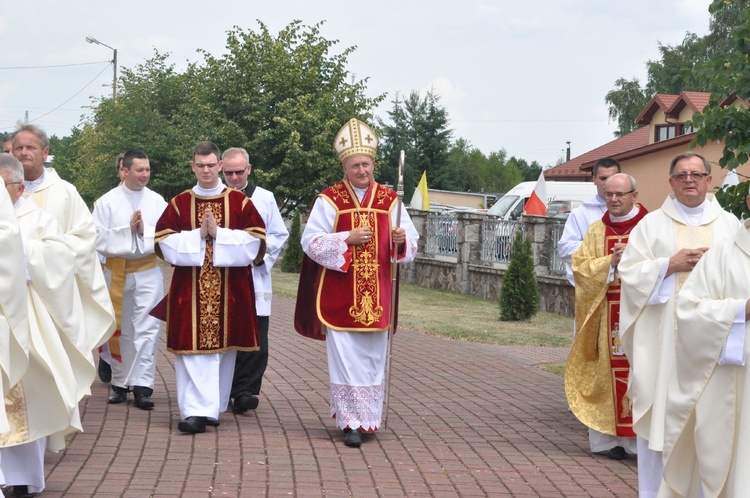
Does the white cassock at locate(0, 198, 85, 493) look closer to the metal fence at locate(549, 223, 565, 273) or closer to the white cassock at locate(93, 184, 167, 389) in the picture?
the white cassock at locate(93, 184, 167, 389)

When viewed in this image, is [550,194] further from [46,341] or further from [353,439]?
[46,341]

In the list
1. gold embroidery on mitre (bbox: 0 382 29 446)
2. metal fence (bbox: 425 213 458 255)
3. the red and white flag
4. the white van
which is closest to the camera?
gold embroidery on mitre (bbox: 0 382 29 446)

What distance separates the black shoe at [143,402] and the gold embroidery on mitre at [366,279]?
6.46 ft

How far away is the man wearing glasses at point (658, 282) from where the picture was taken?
21.4ft

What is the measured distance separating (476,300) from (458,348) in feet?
27.4

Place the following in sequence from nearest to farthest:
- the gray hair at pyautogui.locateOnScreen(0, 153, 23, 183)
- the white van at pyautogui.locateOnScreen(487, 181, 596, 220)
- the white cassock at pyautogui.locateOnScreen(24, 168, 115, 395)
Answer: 1. the gray hair at pyautogui.locateOnScreen(0, 153, 23, 183)
2. the white cassock at pyautogui.locateOnScreen(24, 168, 115, 395)
3. the white van at pyautogui.locateOnScreen(487, 181, 596, 220)

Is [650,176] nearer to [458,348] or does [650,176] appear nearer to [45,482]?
[458,348]

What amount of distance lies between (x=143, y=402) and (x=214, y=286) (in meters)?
1.24

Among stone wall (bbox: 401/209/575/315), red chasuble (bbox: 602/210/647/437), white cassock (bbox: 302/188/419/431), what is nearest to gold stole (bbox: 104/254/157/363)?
white cassock (bbox: 302/188/419/431)

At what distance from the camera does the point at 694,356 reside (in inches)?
219

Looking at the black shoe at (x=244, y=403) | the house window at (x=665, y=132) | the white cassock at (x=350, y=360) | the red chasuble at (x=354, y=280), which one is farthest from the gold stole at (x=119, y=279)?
the house window at (x=665, y=132)

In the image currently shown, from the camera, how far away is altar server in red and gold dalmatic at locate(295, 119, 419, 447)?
8414 millimetres

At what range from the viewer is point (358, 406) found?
835cm

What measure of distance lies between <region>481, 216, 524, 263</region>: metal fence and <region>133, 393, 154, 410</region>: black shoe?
13.7 m
